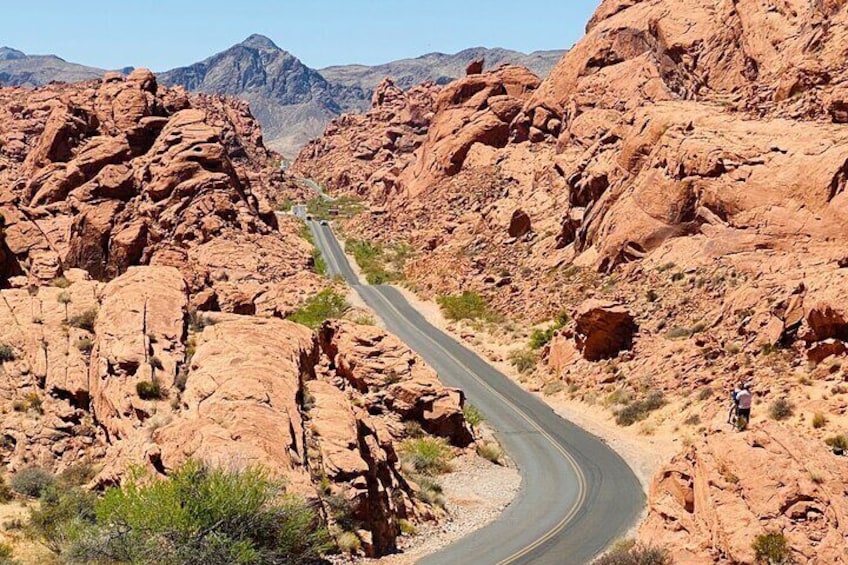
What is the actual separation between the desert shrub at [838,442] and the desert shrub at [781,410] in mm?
3116

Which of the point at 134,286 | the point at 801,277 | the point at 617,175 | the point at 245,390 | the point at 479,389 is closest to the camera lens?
the point at 245,390

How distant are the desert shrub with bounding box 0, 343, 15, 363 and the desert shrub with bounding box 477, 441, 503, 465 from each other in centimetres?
1682

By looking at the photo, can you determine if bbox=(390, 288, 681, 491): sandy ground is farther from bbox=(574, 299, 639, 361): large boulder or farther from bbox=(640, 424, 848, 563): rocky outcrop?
bbox=(640, 424, 848, 563): rocky outcrop

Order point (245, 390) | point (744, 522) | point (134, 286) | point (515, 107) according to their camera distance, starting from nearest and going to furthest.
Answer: point (744, 522), point (245, 390), point (134, 286), point (515, 107)

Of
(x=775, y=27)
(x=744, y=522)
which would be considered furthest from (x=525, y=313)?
(x=744, y=522)

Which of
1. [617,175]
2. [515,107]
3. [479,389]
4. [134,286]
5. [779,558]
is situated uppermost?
[515,107]

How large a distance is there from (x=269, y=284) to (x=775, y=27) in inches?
1536

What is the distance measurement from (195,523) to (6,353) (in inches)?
426

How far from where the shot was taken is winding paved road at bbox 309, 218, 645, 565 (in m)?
20.8

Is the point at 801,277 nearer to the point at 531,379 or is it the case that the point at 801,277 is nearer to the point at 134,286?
the point at 531,379

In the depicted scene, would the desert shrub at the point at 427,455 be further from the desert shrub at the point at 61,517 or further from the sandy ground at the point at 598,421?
the desert shrub at the point at 61,517

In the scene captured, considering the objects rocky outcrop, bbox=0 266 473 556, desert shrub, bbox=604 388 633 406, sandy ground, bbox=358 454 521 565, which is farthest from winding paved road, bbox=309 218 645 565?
rocky outcrop, bbox=0 266 473 556

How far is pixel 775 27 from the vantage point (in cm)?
5403

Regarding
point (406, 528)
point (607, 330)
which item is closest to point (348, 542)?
point (406, 528)
